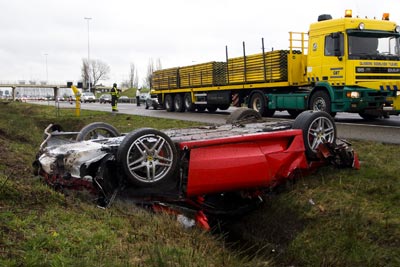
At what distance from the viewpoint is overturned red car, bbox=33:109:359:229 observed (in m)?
4.71

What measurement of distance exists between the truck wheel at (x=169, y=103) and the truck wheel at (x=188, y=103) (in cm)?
159

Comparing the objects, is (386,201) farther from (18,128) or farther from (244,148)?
(18,128)

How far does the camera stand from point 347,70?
39.9 ft

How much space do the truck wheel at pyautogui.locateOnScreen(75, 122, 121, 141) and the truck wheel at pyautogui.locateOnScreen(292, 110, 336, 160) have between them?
2.68 meters

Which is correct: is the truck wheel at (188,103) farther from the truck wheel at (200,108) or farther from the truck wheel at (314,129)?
the truck wheel at (314,129)

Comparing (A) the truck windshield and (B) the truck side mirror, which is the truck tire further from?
(A) the truck windshield

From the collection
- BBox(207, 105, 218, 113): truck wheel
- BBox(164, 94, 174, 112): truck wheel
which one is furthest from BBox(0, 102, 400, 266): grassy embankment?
BBox(164, 94, 174, 112): truck wheel

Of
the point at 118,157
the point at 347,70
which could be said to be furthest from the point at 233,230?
the point at 347,70

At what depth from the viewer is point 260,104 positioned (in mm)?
16453

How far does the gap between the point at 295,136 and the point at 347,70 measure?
741 centimetres

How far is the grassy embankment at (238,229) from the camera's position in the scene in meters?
3.32

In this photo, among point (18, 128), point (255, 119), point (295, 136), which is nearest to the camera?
point (295, 136)

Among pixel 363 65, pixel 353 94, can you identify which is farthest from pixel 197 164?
pixel 363 65

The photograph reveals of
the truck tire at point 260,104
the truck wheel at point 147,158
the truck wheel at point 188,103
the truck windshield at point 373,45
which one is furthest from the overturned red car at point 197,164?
the truck wheel at point 188,103
